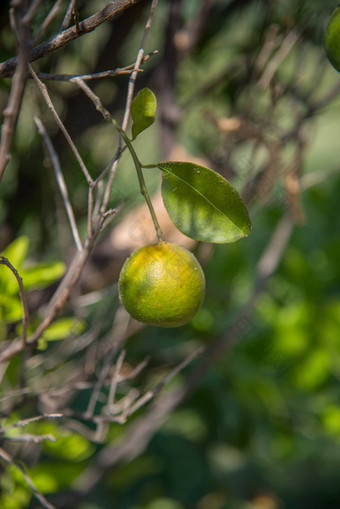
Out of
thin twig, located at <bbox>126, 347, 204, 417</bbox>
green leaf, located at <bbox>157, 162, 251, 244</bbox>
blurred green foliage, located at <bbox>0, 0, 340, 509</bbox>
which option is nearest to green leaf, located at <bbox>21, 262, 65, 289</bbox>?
blurred green foliage, located at <bbox>0, 0, 340, 509</bbox>

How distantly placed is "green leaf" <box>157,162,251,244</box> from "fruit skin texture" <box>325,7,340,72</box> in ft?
0.48

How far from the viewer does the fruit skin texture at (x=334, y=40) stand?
0.47 meters

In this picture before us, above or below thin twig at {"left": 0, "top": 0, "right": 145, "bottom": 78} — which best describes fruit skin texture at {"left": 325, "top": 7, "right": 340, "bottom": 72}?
below

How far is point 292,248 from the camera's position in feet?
4.25

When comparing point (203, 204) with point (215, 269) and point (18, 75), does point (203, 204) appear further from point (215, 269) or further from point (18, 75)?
point (215, 269)

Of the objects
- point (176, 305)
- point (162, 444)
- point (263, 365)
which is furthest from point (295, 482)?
point (176, 305)

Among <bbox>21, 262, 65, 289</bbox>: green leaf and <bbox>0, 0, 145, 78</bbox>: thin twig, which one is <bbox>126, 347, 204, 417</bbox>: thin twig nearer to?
<bbox>21, 262, 65, 289</bbox>: green leaf

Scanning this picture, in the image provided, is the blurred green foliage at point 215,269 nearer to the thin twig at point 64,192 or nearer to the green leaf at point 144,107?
the thin twig at point 64,192

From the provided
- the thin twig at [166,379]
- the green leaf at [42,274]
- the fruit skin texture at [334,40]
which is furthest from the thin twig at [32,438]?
the fruit skin texture at [334,40]

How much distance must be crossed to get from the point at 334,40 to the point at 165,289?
0.24 meters

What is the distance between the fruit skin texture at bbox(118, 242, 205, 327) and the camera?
458 millimetres

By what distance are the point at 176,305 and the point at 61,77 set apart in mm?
194

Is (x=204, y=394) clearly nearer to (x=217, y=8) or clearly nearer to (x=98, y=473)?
(x=98, y=473)

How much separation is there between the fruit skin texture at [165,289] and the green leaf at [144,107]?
4.2 inches
